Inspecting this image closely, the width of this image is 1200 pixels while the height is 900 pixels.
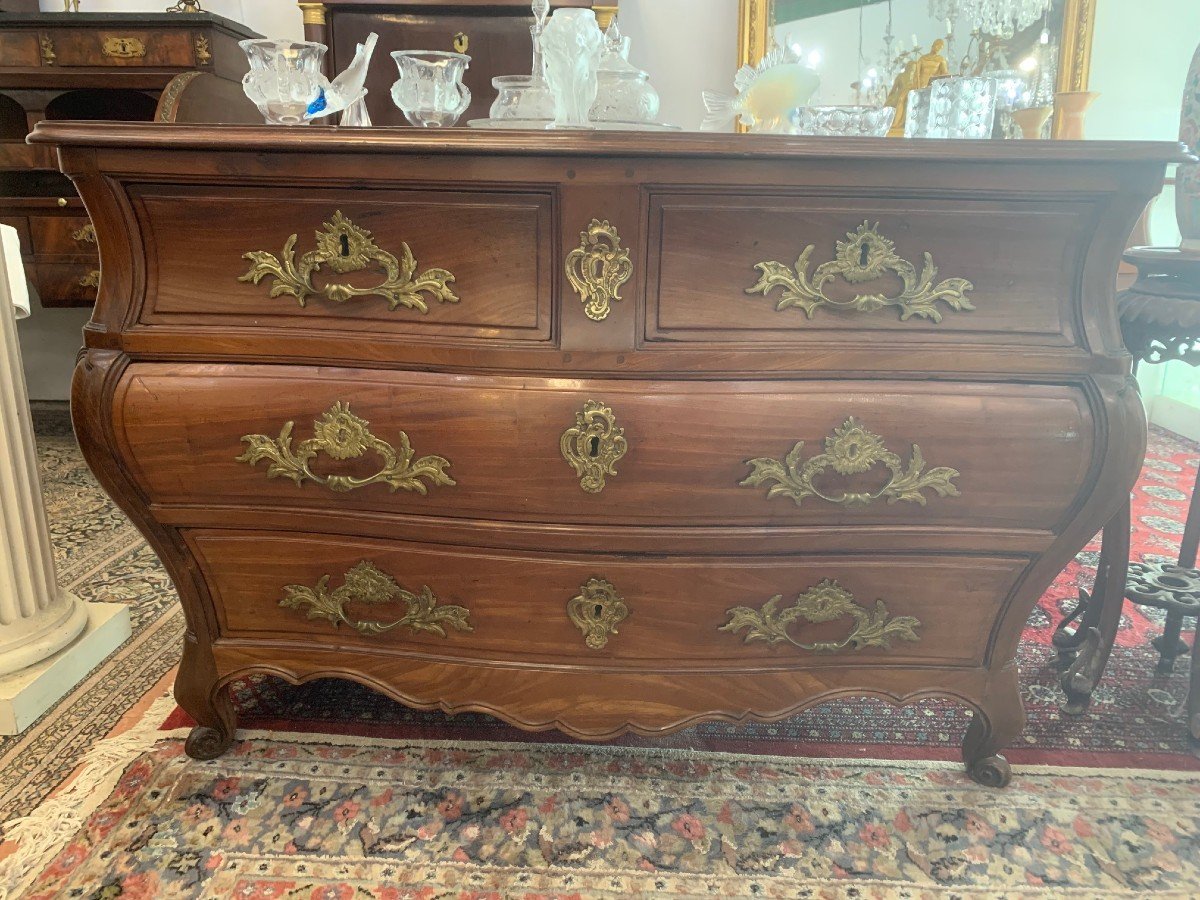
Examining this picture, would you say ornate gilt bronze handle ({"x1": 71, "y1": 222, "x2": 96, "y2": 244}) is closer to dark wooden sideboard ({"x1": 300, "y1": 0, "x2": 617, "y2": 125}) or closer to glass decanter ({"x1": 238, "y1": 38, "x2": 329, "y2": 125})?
dark wooden sideboard ({"x1": 300, "y1": 0, "x2": 617, "y2": 125})

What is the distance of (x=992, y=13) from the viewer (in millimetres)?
2285

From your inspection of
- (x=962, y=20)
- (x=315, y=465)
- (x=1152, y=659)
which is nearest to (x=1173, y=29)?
(x=962, y=20)

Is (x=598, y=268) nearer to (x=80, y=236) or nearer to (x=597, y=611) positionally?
(x=597, y=611)

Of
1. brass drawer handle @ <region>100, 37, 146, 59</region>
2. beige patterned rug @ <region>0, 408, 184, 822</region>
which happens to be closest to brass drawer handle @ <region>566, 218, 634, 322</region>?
beige patterned rug @ <region>0, 408, 184, 822</region>

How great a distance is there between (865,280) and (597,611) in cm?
60

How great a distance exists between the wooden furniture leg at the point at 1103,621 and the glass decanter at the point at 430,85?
1347mm

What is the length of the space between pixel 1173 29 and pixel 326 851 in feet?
11.8

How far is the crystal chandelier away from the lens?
7.22ft

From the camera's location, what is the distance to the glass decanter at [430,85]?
3.77 ft

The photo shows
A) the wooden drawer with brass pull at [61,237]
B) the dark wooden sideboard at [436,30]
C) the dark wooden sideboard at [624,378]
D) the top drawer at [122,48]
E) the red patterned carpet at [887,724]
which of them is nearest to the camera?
the dark wooden sideboard at [624,378]

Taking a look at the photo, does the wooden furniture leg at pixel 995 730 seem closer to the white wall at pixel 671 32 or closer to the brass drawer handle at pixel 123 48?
the white wall at pixel 671 32

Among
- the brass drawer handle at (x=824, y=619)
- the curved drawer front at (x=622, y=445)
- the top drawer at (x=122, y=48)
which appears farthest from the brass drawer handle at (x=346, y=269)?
the top drawer at (x=122, y=48)

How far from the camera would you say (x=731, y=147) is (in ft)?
3.05

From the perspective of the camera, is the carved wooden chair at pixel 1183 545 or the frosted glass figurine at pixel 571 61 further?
the carved wooden chair at pixel 1183 545
